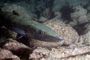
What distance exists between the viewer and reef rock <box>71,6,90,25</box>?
8166 mm

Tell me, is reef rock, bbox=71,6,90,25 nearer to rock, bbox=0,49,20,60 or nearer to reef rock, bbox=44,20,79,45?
reef rock, bbox=44,20,79,45

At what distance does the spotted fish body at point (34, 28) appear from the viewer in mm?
2926

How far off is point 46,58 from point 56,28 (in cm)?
260

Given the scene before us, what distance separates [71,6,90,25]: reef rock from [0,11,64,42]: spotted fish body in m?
5.47

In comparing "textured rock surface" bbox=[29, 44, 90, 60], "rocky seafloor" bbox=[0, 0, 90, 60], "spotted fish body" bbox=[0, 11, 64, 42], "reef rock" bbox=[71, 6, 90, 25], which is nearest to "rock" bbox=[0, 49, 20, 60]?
"rocky seafloor" bbox=[0, 0, 90, 60]

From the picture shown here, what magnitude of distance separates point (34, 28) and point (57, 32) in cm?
172

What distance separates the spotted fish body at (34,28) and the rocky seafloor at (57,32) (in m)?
0.30

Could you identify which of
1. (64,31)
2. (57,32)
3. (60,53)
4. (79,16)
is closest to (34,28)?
(60,53)

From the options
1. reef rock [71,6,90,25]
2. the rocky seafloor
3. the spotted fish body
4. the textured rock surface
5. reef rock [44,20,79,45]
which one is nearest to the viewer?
the textured rock surface

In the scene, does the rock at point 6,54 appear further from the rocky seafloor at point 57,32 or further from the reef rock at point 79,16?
the reef rock at point 79,16

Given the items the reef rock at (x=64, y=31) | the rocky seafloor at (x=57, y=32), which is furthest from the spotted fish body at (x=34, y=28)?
the reef rock at (x=64, y=31)

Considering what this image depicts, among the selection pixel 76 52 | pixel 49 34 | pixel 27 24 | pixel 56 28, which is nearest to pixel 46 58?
pixel 49 34

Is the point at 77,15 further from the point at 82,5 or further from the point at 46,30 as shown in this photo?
the point at 46,30

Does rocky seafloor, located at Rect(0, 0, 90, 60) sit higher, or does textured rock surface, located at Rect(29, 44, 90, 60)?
rocky seafloor, located at Rect(0, 0, 90, 60)
